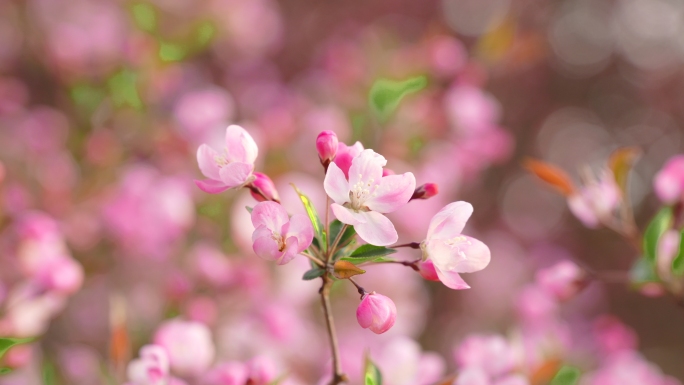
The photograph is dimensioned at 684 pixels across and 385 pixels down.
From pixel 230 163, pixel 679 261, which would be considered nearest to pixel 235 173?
pixel 230 163

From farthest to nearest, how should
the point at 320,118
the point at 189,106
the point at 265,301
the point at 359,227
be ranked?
the point at 320,118 < the point at 189,106 < the point at 265,301 < the point at 359,227

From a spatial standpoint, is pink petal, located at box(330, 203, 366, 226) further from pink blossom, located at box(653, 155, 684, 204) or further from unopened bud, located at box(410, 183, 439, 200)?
pink blossom, located at box(653, 155, 684, 204)

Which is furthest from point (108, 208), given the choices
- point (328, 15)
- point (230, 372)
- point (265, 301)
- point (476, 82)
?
→ point (328, 15)

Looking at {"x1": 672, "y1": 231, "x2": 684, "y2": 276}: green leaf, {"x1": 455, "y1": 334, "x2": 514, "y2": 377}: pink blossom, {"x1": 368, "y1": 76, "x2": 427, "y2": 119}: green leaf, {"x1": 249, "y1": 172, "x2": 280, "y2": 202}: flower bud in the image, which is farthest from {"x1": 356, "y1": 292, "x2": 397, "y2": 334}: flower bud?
{"x1": 368, "y1": 76, "x2": 427, "y2": 119}: green leaf

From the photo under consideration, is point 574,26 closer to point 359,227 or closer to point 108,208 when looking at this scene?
point 108,208

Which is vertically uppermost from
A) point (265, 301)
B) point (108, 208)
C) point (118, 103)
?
point (118, 103)

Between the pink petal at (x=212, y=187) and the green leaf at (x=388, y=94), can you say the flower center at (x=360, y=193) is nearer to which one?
the pink petal at (x=212, y=187)
